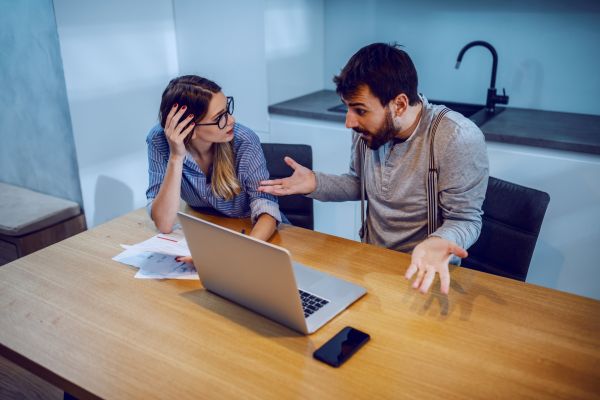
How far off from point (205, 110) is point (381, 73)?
55 centimetres

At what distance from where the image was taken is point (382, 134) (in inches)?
63.2

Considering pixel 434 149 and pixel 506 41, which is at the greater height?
pixel 506 41

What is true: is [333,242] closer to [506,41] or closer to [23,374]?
[23,374]

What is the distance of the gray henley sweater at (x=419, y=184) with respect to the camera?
1531mm

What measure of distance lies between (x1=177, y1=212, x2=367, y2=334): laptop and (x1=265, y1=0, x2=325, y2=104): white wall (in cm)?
171

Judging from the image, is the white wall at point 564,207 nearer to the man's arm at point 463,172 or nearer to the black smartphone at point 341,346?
the man's arm at point 463,172

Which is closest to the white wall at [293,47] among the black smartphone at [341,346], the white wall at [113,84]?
the white wall at [113,84]

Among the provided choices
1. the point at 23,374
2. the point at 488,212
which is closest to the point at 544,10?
the point at 488,212

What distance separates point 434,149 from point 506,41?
53.9 inches

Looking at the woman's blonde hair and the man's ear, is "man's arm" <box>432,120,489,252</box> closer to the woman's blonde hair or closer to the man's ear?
the man's ear

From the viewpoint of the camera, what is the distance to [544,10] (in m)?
2.51

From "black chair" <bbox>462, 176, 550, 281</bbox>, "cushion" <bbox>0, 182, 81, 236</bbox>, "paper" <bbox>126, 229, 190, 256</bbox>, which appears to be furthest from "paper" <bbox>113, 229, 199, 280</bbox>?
"cushion" <bbox>0, 182, 81, 236</bbox>

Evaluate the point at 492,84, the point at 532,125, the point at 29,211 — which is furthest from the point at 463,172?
the point at 29,211

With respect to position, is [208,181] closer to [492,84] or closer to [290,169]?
[290,169]
